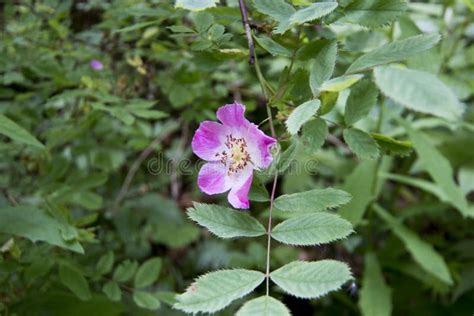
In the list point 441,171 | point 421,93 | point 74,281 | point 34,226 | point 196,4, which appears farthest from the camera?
point 441,171

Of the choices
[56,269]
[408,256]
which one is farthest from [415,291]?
[56,269]

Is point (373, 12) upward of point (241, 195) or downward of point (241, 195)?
upward

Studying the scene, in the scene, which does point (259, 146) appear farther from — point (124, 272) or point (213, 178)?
point (124, 272)

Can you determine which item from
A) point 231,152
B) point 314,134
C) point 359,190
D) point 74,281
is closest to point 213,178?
point 231,152

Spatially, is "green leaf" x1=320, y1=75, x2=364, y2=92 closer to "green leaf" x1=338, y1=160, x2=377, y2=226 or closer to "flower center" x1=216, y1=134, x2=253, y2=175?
"flower center" x1=216, y1=134, x2=253, y2=175

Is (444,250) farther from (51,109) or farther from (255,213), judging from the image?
(51,109)

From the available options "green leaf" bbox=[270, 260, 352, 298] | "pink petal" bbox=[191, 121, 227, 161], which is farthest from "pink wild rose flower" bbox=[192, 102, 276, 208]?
"green leaf" bbox=[270, 260, 352, 298]
